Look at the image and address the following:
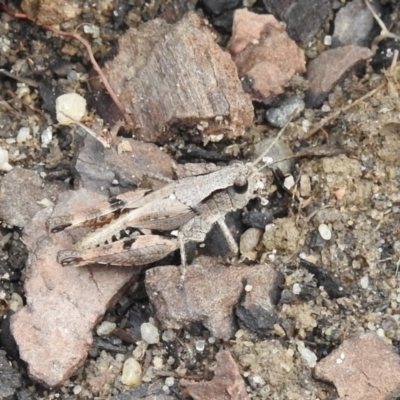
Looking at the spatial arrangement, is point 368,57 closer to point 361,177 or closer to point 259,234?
point 361,177

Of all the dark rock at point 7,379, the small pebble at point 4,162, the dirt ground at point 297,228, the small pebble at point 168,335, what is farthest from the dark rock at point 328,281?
the small pebble at point 4,162

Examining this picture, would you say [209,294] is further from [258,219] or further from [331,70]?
[331,70]

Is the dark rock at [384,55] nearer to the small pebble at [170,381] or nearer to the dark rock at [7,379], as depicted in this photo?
the small pebble at [170,381]

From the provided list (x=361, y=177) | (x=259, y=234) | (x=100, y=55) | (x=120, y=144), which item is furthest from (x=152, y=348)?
(x=100, y=55)

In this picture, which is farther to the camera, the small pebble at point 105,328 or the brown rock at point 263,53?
the brown rock at point 263,53

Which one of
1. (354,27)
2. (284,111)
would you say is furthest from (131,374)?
(354,27)

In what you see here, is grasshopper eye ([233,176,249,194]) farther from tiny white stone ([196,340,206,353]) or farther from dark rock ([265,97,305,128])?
tiny white stone ([196,340,206,353])

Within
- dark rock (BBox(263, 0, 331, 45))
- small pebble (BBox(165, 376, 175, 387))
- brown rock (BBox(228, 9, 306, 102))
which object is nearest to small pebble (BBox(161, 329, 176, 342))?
small pebble (BBox(165, 376, 175, 387))
